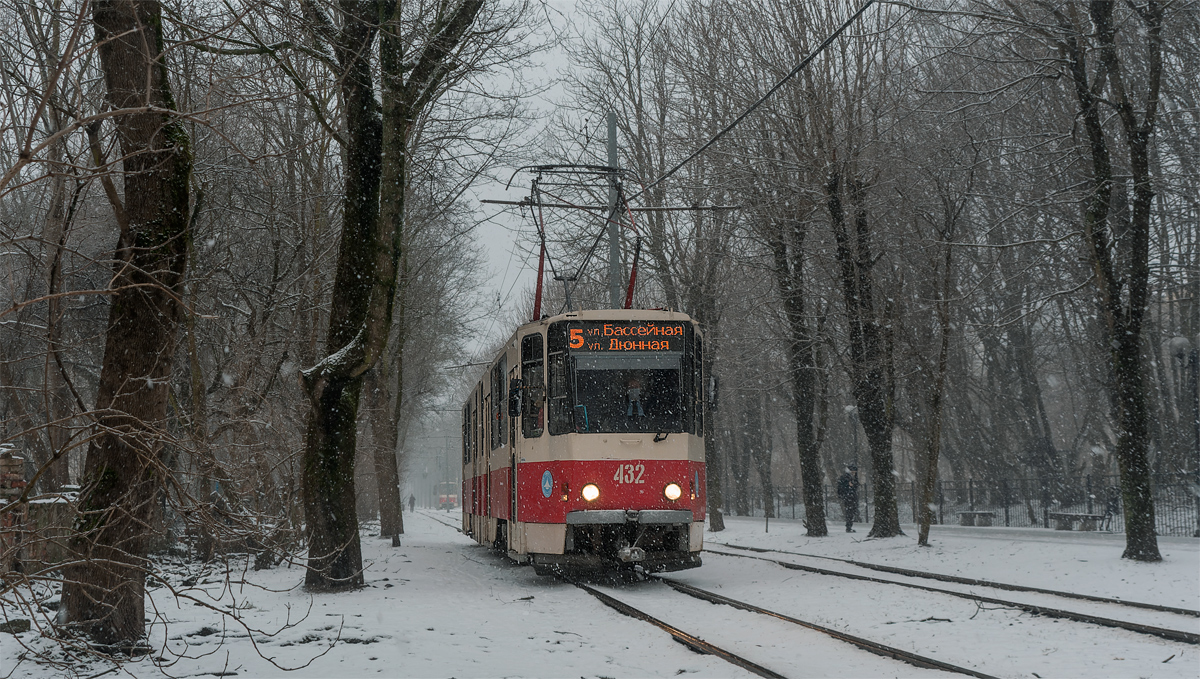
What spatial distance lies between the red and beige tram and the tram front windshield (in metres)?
0.01

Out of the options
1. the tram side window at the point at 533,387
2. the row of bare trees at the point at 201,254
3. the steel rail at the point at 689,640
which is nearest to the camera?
the row of bare trees at the point at 201,254

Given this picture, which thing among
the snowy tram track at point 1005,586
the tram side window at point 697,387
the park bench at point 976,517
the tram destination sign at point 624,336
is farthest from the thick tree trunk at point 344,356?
the park bench at point 976,517

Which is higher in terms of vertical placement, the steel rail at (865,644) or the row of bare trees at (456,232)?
the row of bare trees at (456,232)

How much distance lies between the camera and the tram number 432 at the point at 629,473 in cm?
1213

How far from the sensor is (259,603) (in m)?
11.0

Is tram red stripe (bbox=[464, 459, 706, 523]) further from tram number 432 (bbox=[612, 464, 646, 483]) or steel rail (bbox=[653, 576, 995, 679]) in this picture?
steel rail (bbox=[653, 576, 995, 679])

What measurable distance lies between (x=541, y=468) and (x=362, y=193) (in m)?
4.09

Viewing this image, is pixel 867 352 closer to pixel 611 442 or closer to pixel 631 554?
pixel 611 442

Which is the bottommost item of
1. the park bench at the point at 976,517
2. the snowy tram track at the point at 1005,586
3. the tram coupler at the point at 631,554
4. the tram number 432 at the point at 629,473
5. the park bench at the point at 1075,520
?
the park bench at the point at 976,517

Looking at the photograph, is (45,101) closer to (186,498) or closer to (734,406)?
(186,498)

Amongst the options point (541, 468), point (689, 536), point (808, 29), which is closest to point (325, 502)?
point (541, 468)

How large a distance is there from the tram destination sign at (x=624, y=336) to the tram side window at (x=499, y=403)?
2.35 metres

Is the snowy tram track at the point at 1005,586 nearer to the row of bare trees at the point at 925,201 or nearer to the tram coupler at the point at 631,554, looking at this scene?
the row of bare trees at the point at 925,201

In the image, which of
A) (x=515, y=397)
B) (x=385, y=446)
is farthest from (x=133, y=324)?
(x=385, y=446)
